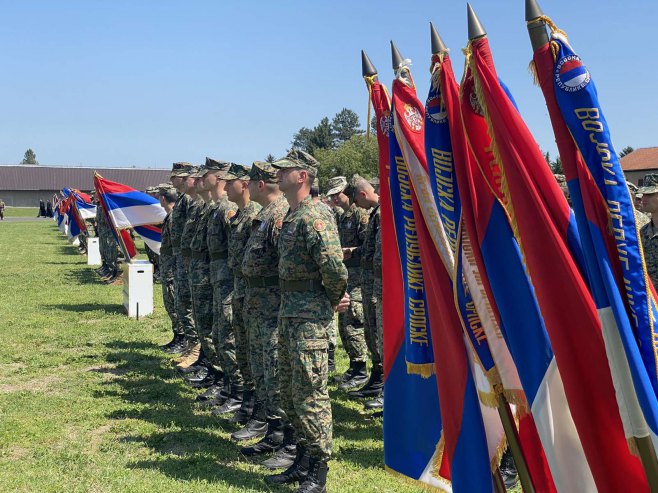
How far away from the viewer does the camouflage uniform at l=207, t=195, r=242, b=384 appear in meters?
7.41

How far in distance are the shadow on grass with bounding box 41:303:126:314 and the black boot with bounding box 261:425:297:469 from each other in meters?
8.98

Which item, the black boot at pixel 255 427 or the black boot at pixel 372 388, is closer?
the black boot at pixel 255 427

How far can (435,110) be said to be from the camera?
3.30 m

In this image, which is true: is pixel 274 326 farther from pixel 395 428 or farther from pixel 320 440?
pixel 395 428

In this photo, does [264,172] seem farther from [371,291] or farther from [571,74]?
[571,74]

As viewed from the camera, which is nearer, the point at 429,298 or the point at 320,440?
the point at 429,298

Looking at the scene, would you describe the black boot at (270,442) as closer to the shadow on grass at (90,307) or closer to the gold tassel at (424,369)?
the gold tassel at (424,369)

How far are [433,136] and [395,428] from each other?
5.66ft

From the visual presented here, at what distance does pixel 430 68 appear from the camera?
3480 mm

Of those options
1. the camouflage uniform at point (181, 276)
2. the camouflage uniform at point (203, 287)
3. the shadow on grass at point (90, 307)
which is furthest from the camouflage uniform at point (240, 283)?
the shadow on grass at point (90, 307)

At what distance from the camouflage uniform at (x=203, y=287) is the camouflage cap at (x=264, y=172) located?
6.93ft

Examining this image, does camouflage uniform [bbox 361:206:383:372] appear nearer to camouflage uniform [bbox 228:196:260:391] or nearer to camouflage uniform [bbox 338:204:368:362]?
camouflage uniform [bbox 338:204:368:362]

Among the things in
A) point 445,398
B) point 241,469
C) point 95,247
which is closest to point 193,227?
point 241,469

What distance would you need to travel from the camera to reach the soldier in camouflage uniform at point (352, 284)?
870 cm
